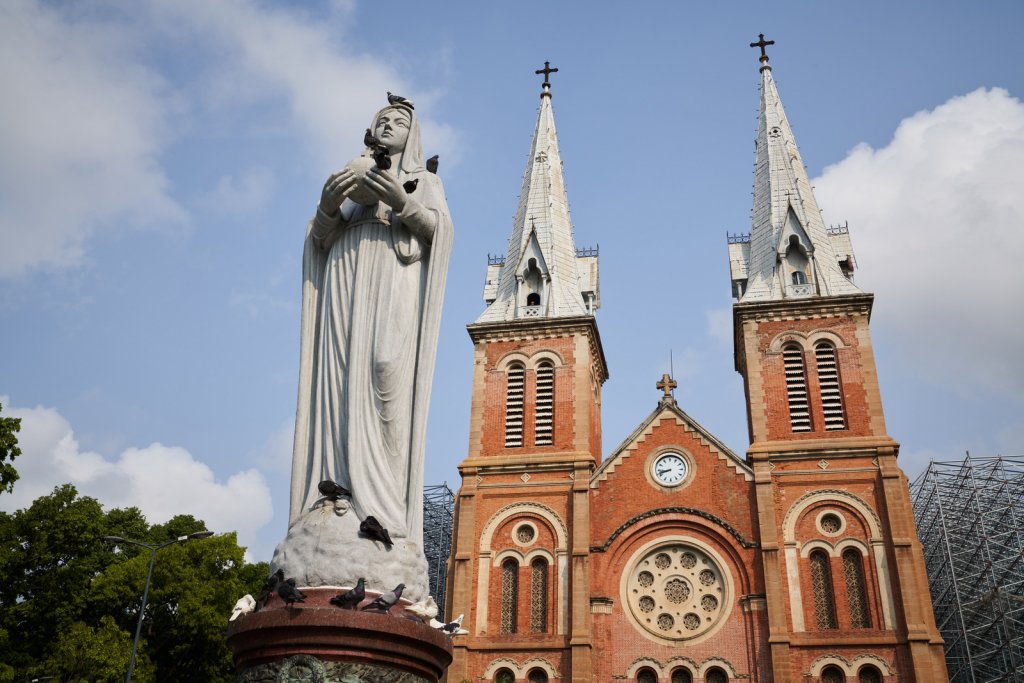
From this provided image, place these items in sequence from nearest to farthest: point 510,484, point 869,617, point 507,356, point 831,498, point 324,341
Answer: point 324,341 < point 869,617 < point 831,498 < point 510,484 < point 507,356

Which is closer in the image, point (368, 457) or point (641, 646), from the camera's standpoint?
point (368, 457)

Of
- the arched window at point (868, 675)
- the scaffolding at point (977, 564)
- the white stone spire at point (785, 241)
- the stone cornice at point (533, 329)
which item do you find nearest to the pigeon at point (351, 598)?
the arched window at point (868, 675)

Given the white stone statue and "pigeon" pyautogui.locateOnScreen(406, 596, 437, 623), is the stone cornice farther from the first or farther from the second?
"pigeon" pyautogui.locateOnScreen(406, 596, 437, 623)

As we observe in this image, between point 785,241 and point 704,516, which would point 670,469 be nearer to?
point 704,516

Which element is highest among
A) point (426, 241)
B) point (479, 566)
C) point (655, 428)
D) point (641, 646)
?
point (655, 428)

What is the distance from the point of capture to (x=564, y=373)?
95.4 ft

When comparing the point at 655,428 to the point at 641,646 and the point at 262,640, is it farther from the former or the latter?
the point at 262,640

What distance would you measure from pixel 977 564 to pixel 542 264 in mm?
20520

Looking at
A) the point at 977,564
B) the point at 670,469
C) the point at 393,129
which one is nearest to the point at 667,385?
the point at 670,469

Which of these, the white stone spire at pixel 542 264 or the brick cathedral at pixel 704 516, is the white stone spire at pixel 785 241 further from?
the white stone spire at pixel 542 264

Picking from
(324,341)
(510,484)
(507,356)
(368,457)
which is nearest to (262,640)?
(368,457)

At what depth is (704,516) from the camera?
26.2 metres

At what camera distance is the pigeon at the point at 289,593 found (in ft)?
16.5

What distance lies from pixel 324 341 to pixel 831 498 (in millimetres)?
22060
